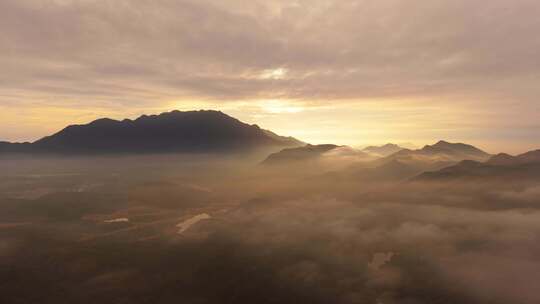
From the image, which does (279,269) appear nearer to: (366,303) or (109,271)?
(366,303)

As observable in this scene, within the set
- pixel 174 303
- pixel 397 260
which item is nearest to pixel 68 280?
pixel 174 303

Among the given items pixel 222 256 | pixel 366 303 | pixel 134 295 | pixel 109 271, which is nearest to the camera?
pixel 366 303

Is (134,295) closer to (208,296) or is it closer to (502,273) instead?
(208,296)

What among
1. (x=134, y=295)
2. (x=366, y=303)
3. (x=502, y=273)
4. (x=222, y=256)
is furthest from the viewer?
(x=222, y=256)

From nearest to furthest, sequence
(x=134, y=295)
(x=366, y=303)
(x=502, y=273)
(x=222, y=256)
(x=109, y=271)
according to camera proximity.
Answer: (x=366, y=303)
(x=134, y=295)
(x=502, y=273)
(x=109, y=271)
(x=222, y=256)

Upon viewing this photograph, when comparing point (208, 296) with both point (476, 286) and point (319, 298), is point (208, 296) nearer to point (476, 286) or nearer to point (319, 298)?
point (319, 298)

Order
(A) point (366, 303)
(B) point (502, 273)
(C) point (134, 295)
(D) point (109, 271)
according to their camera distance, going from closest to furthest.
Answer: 1. (A) point (366, 303)
2. (C) point (134, 295)
3. (B) point (502, 273)
4. (D) point (109, 271)

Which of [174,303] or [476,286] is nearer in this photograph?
[174,303]

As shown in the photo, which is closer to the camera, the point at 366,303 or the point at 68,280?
the point at 366,303

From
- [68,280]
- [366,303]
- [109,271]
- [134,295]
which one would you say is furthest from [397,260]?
[68,280]
